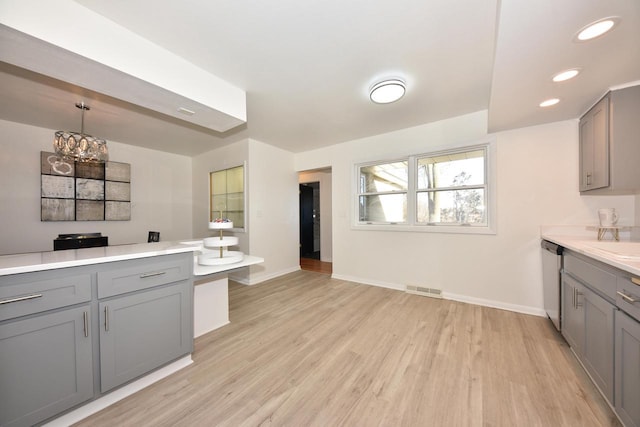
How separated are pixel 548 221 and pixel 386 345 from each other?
232cm

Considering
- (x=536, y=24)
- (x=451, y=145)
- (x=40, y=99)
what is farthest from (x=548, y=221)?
(x=40, y=99)

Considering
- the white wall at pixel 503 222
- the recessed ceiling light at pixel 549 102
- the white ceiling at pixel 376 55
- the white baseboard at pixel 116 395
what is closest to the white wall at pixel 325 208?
the white wall at pixel 503 222

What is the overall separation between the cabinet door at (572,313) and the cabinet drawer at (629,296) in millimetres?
532

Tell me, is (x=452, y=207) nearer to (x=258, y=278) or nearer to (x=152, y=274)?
(x=258, y=278)

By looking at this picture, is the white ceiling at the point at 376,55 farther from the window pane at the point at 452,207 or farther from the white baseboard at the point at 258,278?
the white baseboard at the point at 258,278

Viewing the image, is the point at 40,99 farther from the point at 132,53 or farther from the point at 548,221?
the point at 548,221

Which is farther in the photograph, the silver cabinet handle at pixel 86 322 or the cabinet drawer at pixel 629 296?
the silver cabinet handle at pixel 86 322

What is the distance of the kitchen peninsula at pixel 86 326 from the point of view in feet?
3.68

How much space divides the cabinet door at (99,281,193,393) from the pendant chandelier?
80.2 inches

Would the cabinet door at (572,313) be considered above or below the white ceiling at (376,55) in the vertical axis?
below

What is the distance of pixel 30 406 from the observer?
1.15 meters

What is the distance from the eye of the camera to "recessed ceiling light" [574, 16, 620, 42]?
119 cm

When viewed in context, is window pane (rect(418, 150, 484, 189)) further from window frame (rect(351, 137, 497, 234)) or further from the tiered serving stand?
the tiered serving stand

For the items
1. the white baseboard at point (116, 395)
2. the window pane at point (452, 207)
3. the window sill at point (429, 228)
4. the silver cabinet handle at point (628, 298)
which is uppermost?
the window pane at point (452, 207)
